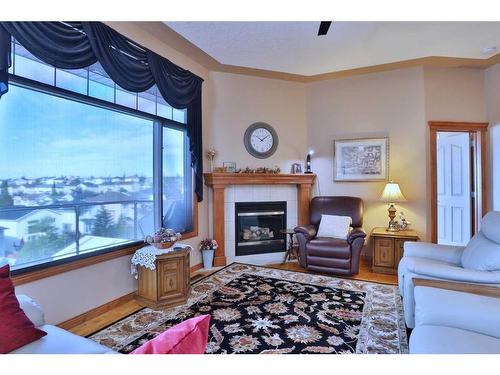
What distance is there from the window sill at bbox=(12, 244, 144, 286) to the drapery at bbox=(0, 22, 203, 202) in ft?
4.24

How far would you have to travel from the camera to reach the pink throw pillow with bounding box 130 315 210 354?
29.2 inches

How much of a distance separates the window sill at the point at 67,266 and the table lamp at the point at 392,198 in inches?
135

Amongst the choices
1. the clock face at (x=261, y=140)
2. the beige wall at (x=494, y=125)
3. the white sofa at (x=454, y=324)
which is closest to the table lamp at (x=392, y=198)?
the beige wall at (x=494, y=125)

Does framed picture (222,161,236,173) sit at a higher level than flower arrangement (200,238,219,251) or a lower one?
higher

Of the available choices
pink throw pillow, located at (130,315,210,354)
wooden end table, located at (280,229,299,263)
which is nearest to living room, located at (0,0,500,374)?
pink throw pillow, located at (130,315,210,354)

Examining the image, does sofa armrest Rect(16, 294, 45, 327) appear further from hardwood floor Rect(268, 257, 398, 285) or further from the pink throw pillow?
hardwood floor Rect(268, 257, 398, 285)

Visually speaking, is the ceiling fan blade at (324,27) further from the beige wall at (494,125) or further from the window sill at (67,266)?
the window sill at (67,266)

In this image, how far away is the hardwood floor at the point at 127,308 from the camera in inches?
89.3

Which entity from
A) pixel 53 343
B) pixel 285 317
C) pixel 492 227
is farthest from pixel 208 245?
pixel 492 227

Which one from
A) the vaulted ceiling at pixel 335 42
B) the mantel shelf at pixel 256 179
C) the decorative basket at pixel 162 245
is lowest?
the decorative basket at pixel 162 245

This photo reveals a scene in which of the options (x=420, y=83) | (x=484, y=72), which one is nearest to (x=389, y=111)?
(x=420, y=83)

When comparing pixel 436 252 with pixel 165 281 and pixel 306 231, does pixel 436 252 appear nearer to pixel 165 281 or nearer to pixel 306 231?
pixel 306 231

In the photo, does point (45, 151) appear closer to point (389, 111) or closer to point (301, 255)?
point (301, 255)
